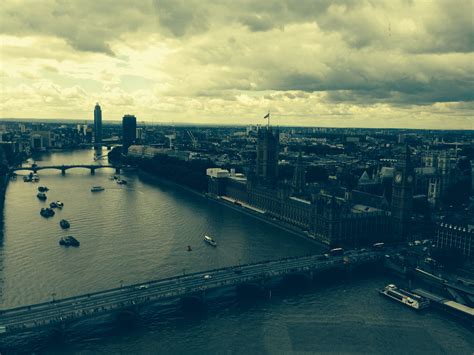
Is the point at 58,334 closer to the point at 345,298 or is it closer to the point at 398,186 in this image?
the point at 345,298

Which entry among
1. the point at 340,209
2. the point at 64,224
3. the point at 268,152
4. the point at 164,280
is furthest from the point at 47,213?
the point at 340,209

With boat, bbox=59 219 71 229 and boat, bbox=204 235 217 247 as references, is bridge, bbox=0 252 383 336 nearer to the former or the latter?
boat, bbox=204 235 217 247

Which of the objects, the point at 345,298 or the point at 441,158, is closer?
the point at 345,298

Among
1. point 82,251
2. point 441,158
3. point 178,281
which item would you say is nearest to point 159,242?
point 82,251

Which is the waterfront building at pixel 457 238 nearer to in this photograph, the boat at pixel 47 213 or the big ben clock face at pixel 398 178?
the big ben clock face at pixel 398 178

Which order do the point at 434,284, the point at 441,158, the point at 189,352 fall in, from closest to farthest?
the point at 189,352 < the point at 434,284 < the point at 441,158

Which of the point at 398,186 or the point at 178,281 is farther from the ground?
the point at 398,186

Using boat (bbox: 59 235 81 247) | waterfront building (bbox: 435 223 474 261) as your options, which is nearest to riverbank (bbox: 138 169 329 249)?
waterfront building (bbox: 435 223 474 261)
